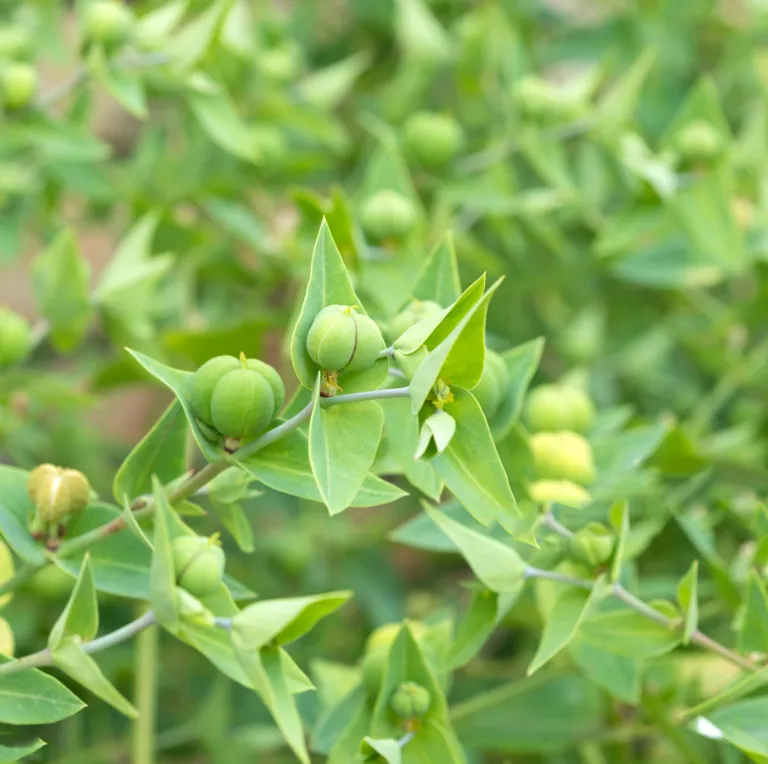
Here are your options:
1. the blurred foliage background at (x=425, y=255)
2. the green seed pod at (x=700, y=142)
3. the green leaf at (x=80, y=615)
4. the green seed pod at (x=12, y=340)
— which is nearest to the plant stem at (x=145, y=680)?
the blurred foliage background at (x=425, y=255)

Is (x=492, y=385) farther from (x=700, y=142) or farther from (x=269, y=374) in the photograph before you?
(x=700, y=142)

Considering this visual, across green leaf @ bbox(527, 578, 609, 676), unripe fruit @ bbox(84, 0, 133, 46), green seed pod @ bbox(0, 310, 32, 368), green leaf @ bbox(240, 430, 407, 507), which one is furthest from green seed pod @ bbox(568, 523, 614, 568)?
unripe fruit @ bbox(84, 0, 133, 46)

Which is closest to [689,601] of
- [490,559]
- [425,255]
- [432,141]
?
[490,559]

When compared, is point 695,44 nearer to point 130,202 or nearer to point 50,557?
point 130,202

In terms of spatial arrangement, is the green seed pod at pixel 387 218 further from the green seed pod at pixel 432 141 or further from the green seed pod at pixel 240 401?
the green seed pod at pixel 240 401

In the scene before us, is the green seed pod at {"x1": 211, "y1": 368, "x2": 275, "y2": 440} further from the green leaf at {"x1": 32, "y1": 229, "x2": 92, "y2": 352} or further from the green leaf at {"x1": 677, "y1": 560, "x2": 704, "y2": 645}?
the green leaf at {"x1": 32, "y1": 229, "x2": 92, "y2": 352}

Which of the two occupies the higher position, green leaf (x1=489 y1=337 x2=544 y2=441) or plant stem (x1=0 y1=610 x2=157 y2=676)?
plant stem (x1=0 y1=610 x2=157 y2=676)
